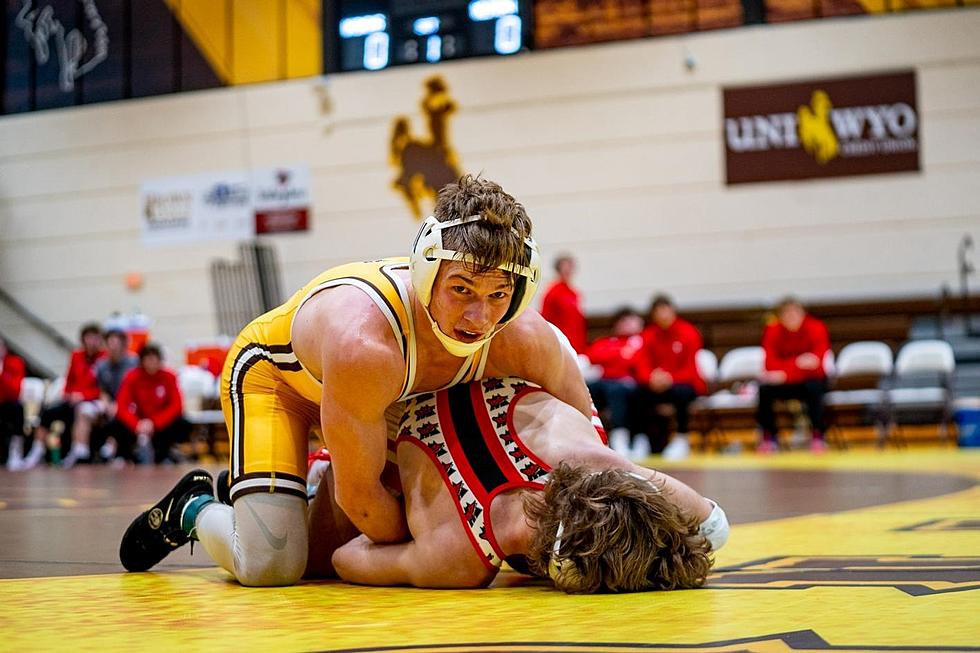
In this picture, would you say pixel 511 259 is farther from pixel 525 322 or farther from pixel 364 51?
pixel 364 51

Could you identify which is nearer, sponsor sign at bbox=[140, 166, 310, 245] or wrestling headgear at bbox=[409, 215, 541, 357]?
wrestling headgear at bbox=[409, 215, 541, 357]

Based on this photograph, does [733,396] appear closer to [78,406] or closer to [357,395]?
[78,406]

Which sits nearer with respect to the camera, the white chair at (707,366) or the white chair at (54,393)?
the white chair at (707,366)

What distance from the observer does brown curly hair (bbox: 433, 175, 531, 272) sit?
7.64 ft

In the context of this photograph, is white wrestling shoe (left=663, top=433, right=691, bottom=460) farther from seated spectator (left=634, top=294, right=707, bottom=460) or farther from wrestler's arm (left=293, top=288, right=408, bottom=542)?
wrestler's arm (left=293, top=288, right=408, bottom=542)

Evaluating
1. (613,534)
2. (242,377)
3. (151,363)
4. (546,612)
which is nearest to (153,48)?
(151,363)

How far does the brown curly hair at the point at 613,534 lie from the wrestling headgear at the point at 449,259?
331 millimetres

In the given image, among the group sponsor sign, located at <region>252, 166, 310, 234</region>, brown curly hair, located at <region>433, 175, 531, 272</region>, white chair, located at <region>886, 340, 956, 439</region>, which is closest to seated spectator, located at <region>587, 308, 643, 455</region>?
white chair, located at <region>886, 340, 956, 439</region>

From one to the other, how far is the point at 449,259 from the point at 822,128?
34.6ft

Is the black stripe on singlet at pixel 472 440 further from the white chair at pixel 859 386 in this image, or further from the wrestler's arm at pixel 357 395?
the white chair at pixel 859 386

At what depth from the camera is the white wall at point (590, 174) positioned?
1195cm

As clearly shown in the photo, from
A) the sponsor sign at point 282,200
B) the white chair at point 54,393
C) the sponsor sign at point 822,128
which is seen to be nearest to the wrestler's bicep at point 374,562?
the white chair at point 54,393

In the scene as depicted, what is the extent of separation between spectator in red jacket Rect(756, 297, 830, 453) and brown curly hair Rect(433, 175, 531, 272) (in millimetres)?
7857

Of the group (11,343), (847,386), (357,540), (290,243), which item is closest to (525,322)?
(357,540)
